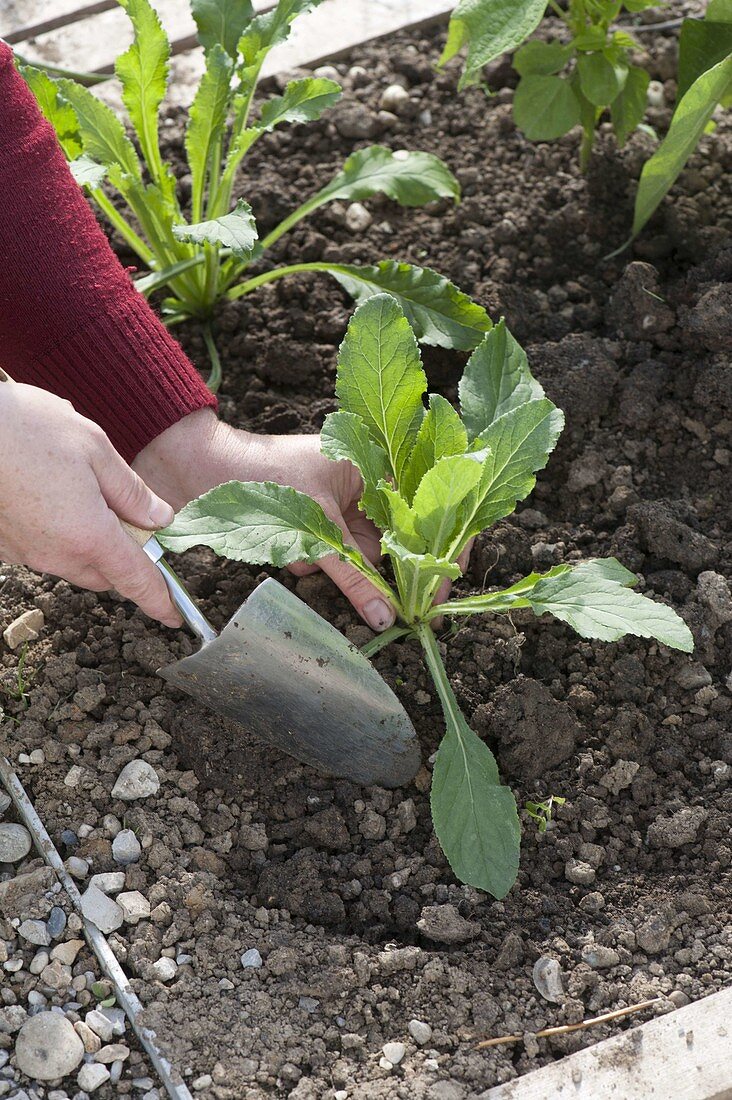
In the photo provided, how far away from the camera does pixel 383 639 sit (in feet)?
5.40

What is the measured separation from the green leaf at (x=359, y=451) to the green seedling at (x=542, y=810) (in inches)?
17.6

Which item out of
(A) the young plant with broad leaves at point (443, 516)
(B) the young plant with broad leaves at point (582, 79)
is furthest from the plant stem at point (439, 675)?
(B) the young plant with broad leaves at point (582, 79)

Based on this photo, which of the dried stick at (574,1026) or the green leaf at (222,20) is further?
the green leaf at (222,20)

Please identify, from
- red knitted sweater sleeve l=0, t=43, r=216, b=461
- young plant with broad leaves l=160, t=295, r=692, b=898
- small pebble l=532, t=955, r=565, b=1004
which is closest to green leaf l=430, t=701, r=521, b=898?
young plant with broad leaves l=160, t=295, r=692, b=898

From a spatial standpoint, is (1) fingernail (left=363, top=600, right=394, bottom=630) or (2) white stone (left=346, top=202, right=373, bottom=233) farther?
(2) white stone (left=346, top=202, right=373, bottom=233)

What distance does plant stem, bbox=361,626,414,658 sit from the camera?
1.63m

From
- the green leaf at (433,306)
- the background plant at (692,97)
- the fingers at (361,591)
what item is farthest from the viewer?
the green leaf at (433,306)

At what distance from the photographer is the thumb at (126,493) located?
1411mm

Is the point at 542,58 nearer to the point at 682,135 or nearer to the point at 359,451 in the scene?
the point at 682,135

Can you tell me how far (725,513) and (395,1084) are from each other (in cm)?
103

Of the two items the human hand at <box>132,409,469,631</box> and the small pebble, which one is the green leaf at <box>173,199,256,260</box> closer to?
the human hand at <box>132,409,469,631</box>

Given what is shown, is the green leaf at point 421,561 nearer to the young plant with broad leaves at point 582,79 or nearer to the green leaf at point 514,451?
the green leaf at point 514,451

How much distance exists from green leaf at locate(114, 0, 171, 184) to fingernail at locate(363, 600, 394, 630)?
84 centimetres

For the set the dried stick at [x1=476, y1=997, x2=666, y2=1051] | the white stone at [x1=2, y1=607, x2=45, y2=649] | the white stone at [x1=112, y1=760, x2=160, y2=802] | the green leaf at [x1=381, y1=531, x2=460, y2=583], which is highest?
the green leaf at [x1=381, y1=531, x2=460, y2=583]
